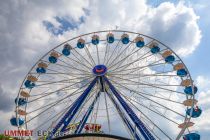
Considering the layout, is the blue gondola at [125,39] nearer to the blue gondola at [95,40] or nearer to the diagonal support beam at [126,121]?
Answer: the blue gondola at [95,40]

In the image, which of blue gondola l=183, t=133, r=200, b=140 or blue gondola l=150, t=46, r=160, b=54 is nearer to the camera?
blue gondola l=183, t=133, r=200, b=140

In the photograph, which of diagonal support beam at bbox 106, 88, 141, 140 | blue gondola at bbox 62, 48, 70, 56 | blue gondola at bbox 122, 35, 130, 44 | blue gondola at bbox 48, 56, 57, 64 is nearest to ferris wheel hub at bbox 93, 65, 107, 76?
diagonal support beam at bbox 106, 88, 141, 140

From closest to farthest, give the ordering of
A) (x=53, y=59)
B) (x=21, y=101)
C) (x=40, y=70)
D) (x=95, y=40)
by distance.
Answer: (x=21, y=101)
(x=40, y=70)
(x=53, y=59)
(x=95, y=40)

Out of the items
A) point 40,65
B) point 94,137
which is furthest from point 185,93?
point 40,65

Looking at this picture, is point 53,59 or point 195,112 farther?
point 53,59

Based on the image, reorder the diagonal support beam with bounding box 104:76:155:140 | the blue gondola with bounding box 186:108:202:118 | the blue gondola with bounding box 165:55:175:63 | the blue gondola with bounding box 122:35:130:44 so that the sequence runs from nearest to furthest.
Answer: the diagonal support beam with bounding box 104:76:155:140 < the blue gondola with bounding box 186:108:202:118 < the blue gondola with bounding box 165:55:175:63 < the blue gondola with bounding box 122:35:130:44

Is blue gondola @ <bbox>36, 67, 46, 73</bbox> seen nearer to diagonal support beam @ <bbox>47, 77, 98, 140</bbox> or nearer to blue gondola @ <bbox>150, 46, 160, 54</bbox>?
diagonal support beam @ <bbox>47, 77, 98, 140</bbox>

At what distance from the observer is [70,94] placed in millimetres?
38969

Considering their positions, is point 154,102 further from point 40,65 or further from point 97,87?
point 40,65

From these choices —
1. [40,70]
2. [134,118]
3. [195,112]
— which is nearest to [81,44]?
[40,70]

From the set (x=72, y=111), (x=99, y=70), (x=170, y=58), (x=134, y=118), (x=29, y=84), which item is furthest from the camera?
(x=29, y=84)

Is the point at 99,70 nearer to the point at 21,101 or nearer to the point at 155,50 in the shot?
the point at 155,50

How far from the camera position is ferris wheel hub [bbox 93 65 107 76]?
3919 cm

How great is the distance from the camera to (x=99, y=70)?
3944cm
